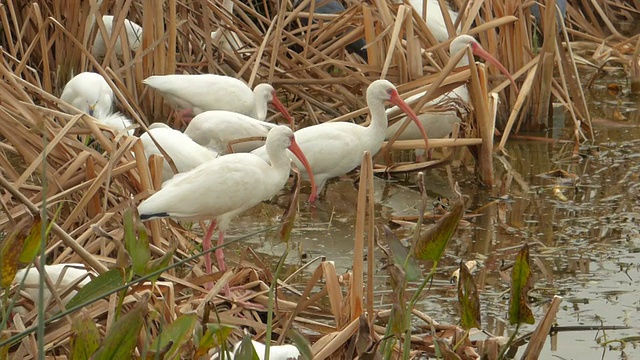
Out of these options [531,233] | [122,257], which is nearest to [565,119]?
[531,233]

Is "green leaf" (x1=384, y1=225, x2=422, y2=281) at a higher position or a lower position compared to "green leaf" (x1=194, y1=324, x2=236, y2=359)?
higher

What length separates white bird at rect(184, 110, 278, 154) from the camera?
5.47 meters

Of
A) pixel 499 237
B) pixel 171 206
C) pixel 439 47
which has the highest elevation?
pixel 439 47

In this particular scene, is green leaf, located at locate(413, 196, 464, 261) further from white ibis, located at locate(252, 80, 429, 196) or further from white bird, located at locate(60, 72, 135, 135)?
white bird, located at locate(60, 72, 135, 135)

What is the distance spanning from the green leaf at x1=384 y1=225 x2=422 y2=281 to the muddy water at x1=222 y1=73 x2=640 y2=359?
1.24 m

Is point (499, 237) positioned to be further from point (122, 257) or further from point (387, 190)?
point (122, 257)

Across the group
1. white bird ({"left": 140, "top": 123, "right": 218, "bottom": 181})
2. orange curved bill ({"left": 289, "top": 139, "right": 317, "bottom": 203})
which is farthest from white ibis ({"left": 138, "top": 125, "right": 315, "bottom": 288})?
white bird ({"left": 140, "top": 123, "right": 218, "bottom": 181})

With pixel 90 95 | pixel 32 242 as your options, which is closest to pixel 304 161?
pixel 90 95

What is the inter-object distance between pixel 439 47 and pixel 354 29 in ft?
2.33

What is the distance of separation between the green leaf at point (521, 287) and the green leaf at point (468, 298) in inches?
3.3

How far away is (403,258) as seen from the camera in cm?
246

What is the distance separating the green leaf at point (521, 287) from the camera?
2469 millimetres

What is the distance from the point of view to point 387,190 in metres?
5.62

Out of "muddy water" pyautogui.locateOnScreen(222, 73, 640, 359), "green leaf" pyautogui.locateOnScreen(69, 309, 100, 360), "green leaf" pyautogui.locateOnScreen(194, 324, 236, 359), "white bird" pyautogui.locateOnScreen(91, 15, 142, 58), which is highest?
"white bird" pyautogui.locateOnScreen(91, 15, 142, 58)
